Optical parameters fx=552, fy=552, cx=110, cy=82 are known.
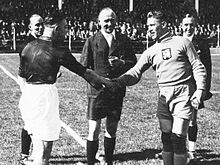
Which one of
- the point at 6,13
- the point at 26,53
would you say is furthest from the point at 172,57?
the point at 6,13

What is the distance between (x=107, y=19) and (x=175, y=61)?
1.16 metres

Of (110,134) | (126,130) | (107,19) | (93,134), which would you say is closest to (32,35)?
(107,19)

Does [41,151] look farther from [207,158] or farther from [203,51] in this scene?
[207,158]

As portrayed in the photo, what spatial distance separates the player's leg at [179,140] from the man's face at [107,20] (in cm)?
151

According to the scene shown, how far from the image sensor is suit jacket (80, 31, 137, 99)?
693cm

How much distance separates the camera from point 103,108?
275 inches

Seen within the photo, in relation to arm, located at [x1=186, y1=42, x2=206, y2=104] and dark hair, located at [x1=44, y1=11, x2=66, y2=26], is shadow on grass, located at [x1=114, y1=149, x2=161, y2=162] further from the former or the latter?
dark hair, located at [x1=44, y1=11, x2=66, y2=26]

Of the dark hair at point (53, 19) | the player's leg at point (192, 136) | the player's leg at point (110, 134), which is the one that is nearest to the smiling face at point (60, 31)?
the dark hair at point (53, 19)

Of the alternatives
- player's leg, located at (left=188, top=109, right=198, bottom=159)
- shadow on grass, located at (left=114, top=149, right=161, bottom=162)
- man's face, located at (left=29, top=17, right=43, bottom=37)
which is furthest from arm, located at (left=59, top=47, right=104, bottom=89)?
player's leg, located at (left=188, top=109, right=198, bottom=159)

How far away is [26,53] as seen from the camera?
5.77 meters

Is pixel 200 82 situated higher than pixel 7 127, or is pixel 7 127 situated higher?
pixel 200 82

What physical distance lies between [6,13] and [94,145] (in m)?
41.7

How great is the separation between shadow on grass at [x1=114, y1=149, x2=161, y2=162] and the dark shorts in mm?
918

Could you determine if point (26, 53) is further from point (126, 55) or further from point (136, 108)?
point (136, 108)
